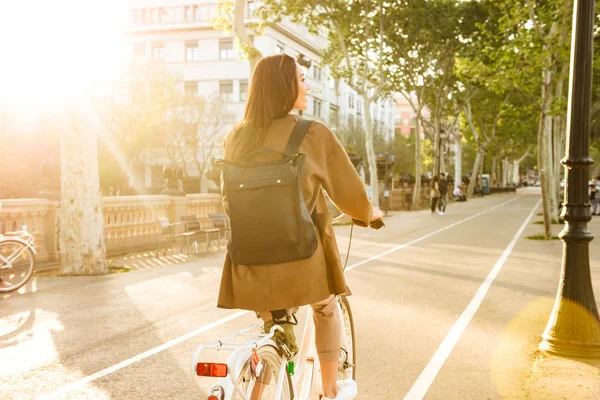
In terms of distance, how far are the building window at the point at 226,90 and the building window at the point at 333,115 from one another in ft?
29.2

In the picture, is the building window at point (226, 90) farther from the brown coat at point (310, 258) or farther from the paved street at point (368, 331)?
the brown coat at point (310, 258)

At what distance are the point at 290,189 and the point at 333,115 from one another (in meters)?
55.5

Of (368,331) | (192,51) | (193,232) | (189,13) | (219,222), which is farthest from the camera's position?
(189,13)

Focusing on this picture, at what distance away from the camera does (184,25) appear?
52.4 metres

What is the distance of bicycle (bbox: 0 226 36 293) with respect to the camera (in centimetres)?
872

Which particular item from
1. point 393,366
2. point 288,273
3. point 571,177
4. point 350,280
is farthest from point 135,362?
point 350,280

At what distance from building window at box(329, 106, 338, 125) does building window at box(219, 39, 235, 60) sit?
989cm

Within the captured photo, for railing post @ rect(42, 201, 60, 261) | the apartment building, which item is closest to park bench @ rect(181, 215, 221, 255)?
railing post @ rect(42, 201, 60, 261)

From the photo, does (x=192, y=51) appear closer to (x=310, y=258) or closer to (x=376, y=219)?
(x=376, y=219)

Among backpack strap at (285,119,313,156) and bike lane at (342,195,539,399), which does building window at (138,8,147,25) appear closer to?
bike lane at (342,195,539,399)

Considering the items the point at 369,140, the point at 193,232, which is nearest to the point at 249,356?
the point at 193,232

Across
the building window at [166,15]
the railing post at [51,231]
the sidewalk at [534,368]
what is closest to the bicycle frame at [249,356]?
the sidewalk at [534,368]

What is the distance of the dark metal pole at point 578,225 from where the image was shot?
544 centimetres

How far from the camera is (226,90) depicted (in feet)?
170
